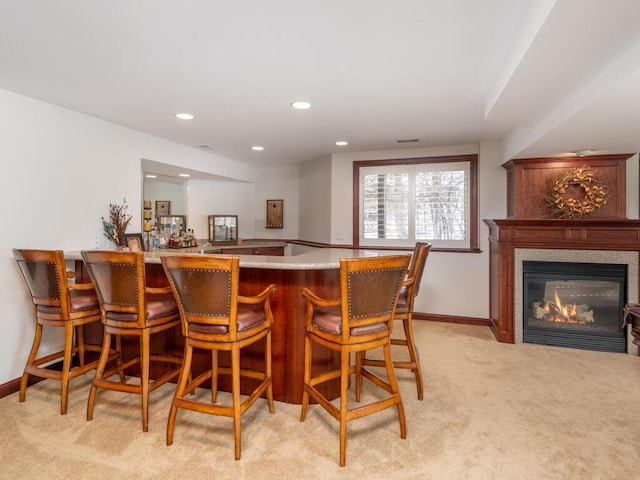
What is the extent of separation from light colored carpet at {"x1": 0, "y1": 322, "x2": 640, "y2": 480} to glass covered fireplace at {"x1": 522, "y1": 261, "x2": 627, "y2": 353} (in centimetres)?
88

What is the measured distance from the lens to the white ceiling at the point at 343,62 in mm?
1604

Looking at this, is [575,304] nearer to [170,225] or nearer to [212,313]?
[212,313]

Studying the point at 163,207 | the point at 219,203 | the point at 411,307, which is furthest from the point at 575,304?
the point at 163,207

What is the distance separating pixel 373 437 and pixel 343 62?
2294 mm

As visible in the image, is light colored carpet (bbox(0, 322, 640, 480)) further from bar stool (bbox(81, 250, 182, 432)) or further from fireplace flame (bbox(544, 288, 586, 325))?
fireplace flame (bbox(544, 288, 586, 325))

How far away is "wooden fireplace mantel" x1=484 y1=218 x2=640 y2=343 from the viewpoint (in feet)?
11.4

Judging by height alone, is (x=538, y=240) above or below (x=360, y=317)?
above

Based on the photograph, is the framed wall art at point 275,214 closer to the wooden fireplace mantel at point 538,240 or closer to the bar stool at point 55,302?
the wooden fireplace mantel at point 538,240

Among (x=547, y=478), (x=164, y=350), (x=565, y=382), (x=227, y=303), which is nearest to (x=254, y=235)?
(x=164, y=350)

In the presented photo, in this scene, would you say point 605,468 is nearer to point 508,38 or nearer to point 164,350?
point 508,38

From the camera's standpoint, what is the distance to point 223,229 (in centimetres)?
583

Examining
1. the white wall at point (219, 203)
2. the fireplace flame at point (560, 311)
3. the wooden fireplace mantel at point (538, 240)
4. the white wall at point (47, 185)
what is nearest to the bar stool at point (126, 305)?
the white wall at point (47, 185)

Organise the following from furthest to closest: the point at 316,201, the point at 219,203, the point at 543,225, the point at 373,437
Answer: the point at 219,203 → the point at 316,201 → the point at 543,225 → the point at 373,437

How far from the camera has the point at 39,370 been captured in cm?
246
